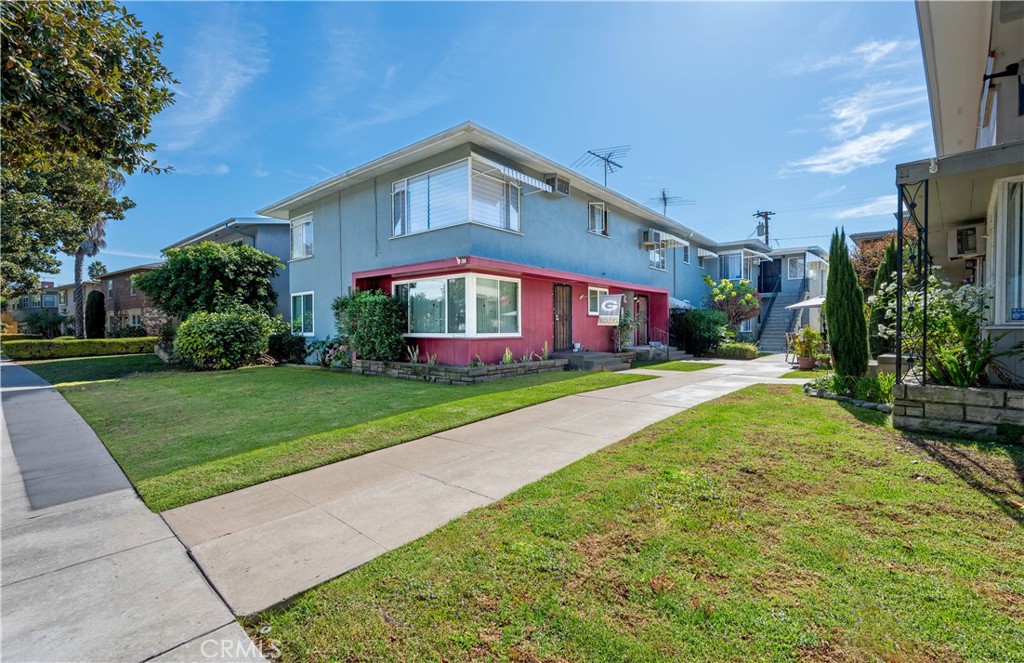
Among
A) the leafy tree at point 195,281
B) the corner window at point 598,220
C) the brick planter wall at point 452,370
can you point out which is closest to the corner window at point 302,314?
the leafy tree at point 195,281

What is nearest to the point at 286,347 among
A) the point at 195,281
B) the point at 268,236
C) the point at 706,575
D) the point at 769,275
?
the point at 195,281

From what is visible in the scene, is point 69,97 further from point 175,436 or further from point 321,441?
point 321,441

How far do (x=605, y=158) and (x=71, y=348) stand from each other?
27487 mm

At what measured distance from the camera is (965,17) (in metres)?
5.73

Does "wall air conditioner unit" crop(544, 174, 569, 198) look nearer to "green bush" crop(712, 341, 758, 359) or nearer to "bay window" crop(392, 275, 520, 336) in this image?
"bay window" crop(392, 275, 520, 336)

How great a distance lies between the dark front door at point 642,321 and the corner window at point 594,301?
3148 millimetres

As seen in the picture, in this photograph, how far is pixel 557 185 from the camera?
13805 millimetres

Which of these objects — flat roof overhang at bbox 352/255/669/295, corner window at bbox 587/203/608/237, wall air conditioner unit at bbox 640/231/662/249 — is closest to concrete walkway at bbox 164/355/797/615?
flat roof overhang at bbox 352/255/669/295

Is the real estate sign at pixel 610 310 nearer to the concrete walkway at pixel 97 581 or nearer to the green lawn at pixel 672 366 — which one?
the green lawn at pixel 672 366

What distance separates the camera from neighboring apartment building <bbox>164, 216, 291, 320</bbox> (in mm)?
20688

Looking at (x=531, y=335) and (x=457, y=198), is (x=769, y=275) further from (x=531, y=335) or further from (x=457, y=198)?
(x=457, y=198)

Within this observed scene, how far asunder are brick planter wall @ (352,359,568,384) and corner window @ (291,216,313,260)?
6.59 metres

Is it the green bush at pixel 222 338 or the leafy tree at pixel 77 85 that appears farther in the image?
the green bush at pixel 222 338

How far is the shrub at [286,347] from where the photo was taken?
1703 centimetres
